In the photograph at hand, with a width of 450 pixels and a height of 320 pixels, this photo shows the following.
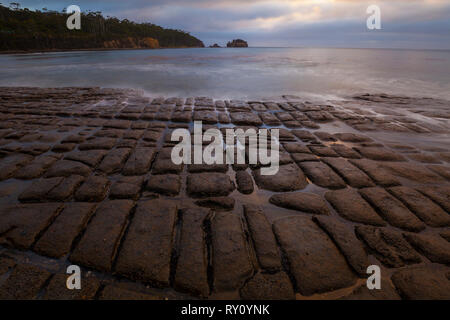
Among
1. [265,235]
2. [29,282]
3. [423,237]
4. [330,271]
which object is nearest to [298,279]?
[330,271]

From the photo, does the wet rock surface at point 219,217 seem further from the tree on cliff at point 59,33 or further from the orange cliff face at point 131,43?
the orange cliff face at point 131,43

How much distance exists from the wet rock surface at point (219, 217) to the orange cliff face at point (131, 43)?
68580mm

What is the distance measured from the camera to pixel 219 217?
1815 mm

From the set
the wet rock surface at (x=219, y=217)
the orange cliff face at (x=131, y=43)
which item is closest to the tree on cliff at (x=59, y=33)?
the orange cliff face at (x=131, y=43)

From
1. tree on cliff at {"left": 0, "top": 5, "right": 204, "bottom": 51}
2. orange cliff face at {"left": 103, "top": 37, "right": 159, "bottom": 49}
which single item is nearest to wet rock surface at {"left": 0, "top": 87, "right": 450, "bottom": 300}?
tree on cliff at {"left": 0, "top": 5, "right": 204, "bottom": 51}

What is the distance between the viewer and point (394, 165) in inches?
106

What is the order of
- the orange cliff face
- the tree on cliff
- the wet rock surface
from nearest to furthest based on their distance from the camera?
1. the wet rock surface
2. the tree on cliff
3. the orange cliff face

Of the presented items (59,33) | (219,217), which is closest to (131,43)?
(59,33)

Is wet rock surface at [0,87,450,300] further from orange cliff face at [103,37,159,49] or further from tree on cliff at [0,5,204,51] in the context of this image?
orange cliff face at [103,37,159,49]

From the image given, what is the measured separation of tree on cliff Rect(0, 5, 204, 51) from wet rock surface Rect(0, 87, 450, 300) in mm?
50494

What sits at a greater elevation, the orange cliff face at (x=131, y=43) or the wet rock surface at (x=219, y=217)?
the orange cliff face at (x=131, y=43)

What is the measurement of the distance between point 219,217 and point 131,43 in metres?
77.2

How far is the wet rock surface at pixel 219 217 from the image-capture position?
133 cm

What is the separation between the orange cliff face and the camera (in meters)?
59.1
